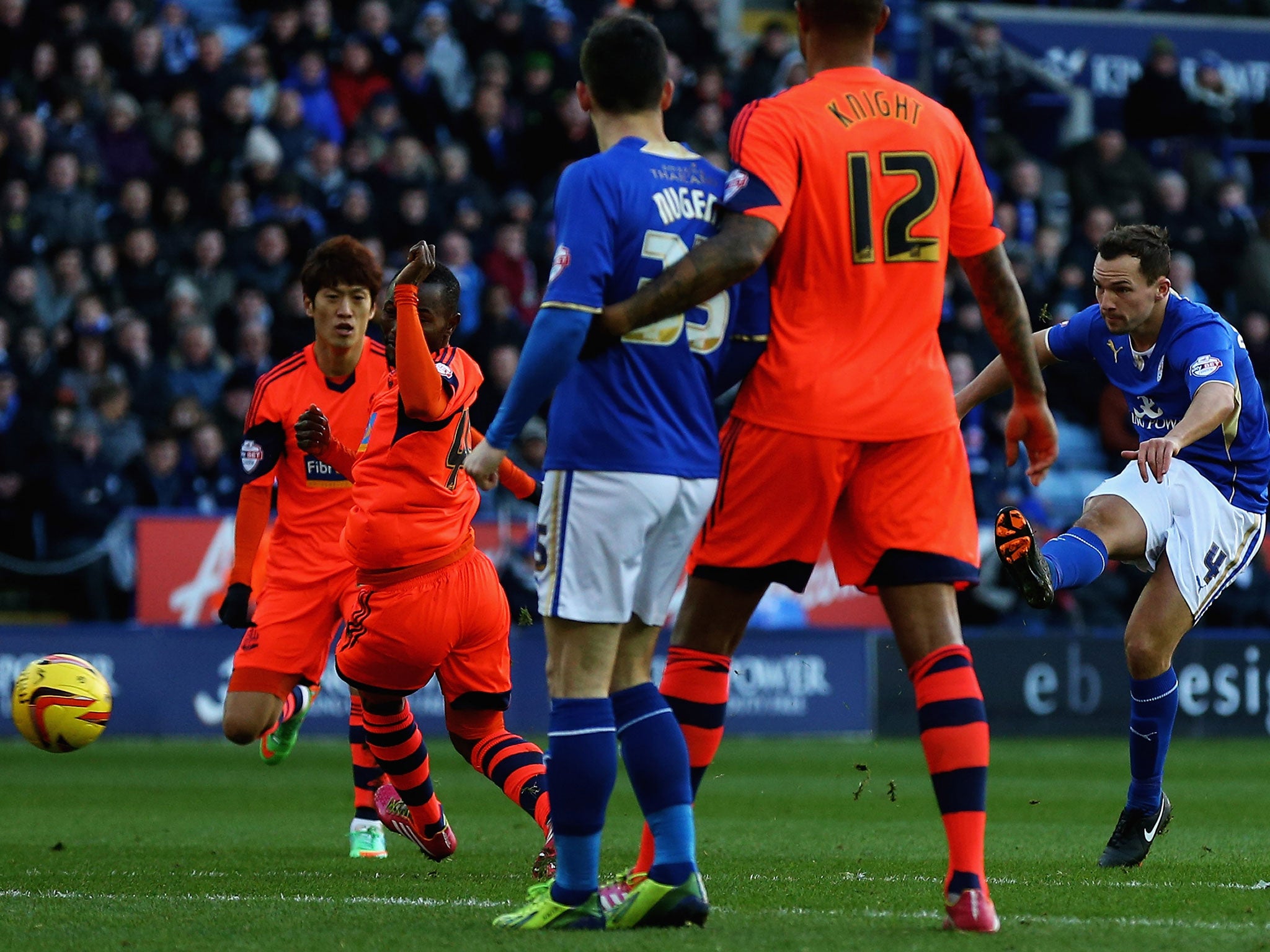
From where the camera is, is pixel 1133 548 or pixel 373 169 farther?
pixel 373 169

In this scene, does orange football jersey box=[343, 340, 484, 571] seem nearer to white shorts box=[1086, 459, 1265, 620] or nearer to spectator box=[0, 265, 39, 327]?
white shorts box=[1086, 459, 1265, 620]

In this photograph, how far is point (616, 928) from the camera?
4762 millimetres

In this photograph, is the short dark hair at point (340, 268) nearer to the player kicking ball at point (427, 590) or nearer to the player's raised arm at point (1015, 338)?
the player kicking ball at point (427, 590)

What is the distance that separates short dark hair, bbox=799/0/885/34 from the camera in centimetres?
494

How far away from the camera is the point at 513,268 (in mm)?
17219

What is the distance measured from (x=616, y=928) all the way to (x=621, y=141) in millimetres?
2000

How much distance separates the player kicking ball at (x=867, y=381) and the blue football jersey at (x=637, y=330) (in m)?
0.10

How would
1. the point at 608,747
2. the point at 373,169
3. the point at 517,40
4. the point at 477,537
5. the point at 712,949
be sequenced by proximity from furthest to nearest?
the point at 517,40
the point at 373,169
the point at 477,537
the point at 608,747
the point at 712,949

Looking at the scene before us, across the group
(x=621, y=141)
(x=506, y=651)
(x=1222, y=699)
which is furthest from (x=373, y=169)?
(x=621, y=141)

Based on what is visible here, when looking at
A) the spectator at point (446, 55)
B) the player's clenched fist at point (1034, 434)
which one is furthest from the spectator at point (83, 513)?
the player's clenched fist at point (1034, 434)

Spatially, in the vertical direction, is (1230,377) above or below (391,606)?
above

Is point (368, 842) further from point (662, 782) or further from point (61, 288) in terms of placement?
point (61, 288)

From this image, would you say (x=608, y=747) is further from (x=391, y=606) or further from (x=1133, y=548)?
(x=1133, y=548)

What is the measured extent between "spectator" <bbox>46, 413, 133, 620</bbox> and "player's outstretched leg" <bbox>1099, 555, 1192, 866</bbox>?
9.38 m
